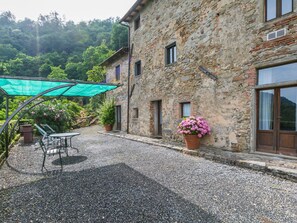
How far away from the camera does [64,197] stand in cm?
278

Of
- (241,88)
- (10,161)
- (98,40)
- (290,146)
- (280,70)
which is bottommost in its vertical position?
(10,161)

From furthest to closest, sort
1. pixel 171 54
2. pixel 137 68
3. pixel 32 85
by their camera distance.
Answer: pixel 137 68 < pixel 171 54 < pixel 32 85

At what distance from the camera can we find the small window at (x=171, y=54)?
7.85 m

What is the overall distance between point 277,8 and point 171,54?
170 inches

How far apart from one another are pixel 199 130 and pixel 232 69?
7.42 ft

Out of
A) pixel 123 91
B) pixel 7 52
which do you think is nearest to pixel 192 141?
pixel 123 91

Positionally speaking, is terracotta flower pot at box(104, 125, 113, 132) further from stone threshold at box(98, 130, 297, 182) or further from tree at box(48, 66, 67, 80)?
tree at box(48, 66, 67, 80)

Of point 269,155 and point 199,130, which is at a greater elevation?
point 199,130

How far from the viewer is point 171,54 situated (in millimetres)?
8070

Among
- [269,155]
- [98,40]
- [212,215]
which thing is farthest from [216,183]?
[98,40]

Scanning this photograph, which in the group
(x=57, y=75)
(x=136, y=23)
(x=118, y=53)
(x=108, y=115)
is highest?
(x=57, y=75)

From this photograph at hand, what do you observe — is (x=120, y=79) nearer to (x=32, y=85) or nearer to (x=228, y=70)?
(x=32, y=85)

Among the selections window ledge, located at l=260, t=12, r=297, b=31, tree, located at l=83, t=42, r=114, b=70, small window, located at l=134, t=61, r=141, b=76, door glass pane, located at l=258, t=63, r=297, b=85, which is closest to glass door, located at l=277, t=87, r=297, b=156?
door glass pane, located at l=258, t=63, r=297, b=85

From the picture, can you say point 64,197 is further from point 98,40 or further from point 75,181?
point 98,40
